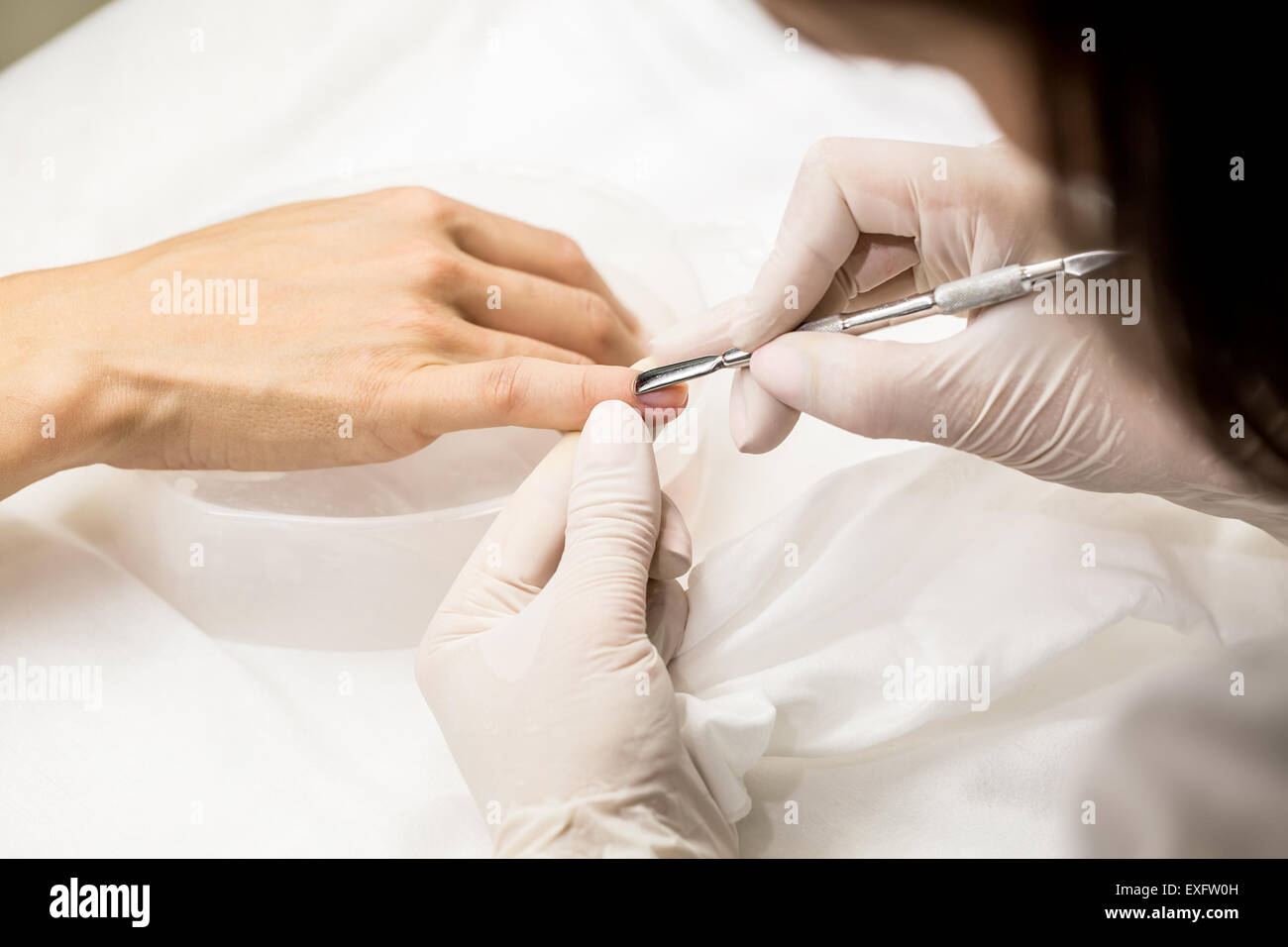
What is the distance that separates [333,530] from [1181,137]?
0.71 meters

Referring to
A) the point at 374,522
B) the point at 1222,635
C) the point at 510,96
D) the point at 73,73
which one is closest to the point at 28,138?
the point at 73,73

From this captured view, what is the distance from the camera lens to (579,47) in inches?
55.9

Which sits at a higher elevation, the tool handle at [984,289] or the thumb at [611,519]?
the tool handle at [984,289]

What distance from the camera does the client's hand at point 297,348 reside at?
3.00ft

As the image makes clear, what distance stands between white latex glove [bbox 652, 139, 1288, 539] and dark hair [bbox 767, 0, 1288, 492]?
5cm

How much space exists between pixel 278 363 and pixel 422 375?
0.15 meters

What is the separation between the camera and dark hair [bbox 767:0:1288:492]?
21.3 inches

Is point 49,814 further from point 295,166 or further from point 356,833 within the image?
point 295,166

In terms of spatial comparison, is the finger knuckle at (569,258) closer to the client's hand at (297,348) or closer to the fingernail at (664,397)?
the client's hand at (297,348)

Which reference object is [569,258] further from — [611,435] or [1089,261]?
[1089,261]

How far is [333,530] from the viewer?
88cm

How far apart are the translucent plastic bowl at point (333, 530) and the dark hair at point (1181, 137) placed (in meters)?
0.43

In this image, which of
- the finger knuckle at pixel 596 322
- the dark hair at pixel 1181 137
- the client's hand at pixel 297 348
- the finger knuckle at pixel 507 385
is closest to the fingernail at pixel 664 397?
the client's hand at pixel 297 348

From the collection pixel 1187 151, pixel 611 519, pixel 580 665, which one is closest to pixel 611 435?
pixel 611 519
